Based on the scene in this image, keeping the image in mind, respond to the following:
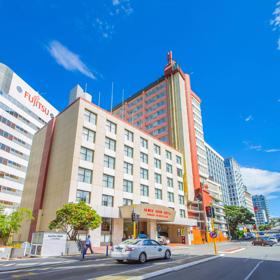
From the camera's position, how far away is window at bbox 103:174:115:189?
112 ft

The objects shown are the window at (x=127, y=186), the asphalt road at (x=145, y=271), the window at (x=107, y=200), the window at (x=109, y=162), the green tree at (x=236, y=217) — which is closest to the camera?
the asphalt road at (x=145, y=271)

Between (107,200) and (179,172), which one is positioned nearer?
(107,200)

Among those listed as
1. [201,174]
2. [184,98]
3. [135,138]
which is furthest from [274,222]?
[135,138]

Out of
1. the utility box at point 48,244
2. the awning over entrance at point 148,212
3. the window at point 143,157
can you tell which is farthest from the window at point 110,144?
the utility box at point 48,244

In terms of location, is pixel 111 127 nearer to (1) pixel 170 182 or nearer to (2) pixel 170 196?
(1) pixel 170 182

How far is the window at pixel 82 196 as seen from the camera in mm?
29748

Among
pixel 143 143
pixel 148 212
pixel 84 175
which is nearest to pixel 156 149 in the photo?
pixel 143 143

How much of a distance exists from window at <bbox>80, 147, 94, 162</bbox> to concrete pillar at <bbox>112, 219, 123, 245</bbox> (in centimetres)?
978

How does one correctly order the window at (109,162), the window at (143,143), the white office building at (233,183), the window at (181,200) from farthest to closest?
the white office building at (233,183) < the window at (181,200) < the window at (143,143) < the window at (109,162)

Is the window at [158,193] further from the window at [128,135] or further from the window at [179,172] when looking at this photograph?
the window at [128,135]

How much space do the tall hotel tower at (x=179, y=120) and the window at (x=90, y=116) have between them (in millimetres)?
26931

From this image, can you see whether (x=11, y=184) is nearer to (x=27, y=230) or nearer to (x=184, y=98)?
(x=27, y=230)

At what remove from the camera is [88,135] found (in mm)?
34344

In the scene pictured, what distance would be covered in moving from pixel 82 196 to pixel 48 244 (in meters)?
11.1
